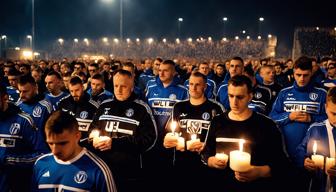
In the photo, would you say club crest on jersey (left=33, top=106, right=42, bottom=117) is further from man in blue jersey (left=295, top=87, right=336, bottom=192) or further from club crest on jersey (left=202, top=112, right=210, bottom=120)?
man in blue jersey (left=295, top=87, right=336, bottom=192)

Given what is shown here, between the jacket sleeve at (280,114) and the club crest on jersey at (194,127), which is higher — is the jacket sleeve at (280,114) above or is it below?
above

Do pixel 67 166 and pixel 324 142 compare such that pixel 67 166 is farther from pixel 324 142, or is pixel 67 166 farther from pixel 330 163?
pixel 324 142

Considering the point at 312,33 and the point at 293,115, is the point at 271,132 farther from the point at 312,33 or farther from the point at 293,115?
the point at 312,33

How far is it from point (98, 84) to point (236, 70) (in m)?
3.54

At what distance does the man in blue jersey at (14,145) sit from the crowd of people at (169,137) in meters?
0.01

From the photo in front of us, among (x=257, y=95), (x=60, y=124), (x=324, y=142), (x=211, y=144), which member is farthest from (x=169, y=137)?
(x=257, y=95)

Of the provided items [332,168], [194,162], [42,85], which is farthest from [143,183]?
[42,85]

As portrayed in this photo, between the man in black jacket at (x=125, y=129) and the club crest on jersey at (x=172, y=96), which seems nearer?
the man in black jacket at (x=125, y=129)

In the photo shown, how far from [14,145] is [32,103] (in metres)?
1.62

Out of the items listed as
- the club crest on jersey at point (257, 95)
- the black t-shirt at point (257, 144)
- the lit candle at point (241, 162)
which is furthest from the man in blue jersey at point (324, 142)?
the club crest on jersey at point (257, 95)

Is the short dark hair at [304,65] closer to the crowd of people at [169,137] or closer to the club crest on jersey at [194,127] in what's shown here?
the crowd of people at [169,137]

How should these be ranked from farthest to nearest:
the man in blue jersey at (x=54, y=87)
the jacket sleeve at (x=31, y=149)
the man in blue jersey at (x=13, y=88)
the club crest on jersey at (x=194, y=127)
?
the man in blue jersey at (x=13, y=88)
the man in blue jersey at (x=54, y=87)
the club crest on jersey at (x=194, y=127)
the jacket sleeve at (x=31, y=149)

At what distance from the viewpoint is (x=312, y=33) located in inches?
1067

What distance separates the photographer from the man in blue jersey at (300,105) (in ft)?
21.2
